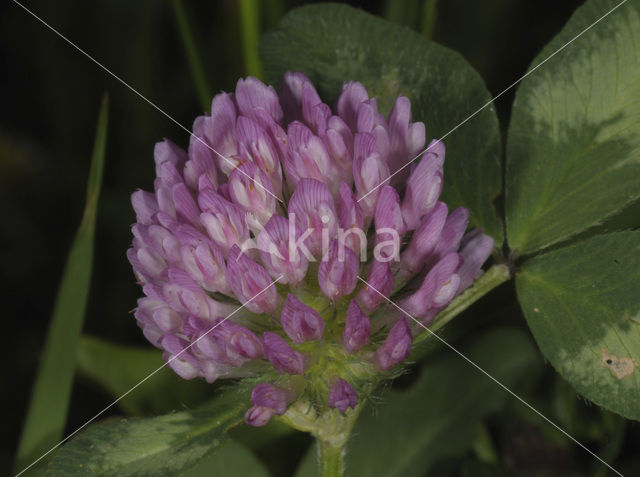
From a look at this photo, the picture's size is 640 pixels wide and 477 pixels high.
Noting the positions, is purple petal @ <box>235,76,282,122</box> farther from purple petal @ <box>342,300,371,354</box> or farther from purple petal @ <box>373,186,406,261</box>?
purple petal @ <box>342,300,371,354</box>

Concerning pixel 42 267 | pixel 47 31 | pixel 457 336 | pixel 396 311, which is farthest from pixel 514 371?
pixel 47 31

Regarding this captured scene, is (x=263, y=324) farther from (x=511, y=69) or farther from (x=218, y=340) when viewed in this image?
(x=511, y=69)

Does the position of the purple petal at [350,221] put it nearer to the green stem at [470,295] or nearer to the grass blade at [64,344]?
the green stem at [470,295]

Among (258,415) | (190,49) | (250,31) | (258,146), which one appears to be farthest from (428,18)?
(258,415)

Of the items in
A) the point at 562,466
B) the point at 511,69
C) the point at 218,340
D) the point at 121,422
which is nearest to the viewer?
the point at 218,340

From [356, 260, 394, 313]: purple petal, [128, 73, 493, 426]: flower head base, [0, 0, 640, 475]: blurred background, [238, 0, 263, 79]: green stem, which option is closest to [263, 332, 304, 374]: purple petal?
[128, 73, 493, 426]: flower head base

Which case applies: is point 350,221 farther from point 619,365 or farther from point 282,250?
point 619,365

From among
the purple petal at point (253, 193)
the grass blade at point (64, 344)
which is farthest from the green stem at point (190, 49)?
the purple petal at point (253, 193)
